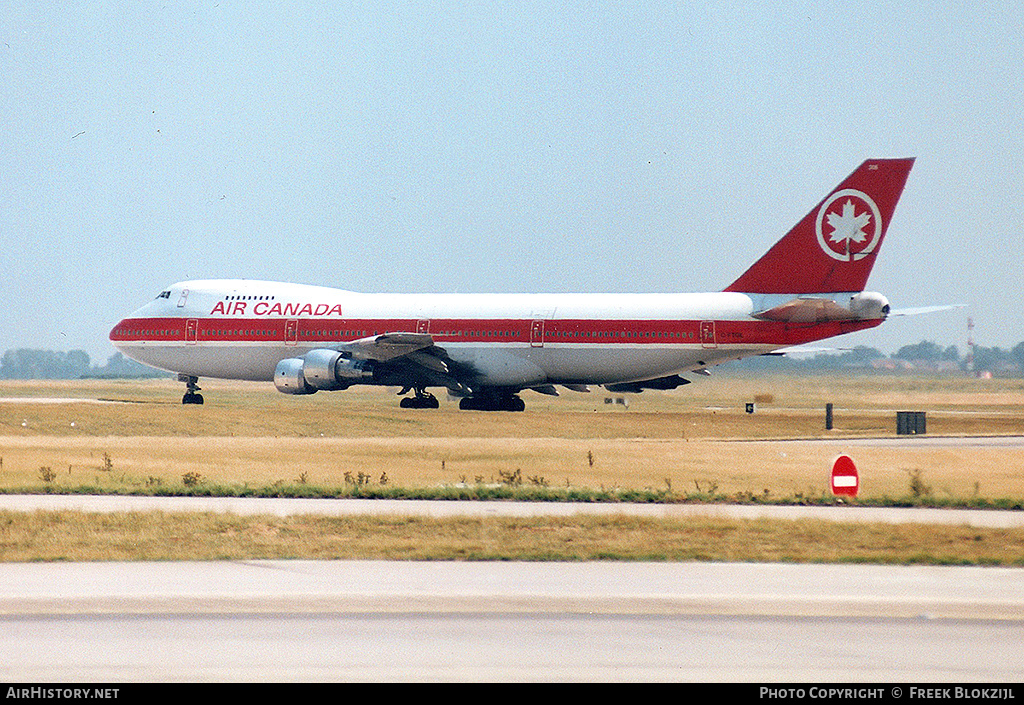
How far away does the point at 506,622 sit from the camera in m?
11.6

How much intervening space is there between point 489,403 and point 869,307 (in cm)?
1476

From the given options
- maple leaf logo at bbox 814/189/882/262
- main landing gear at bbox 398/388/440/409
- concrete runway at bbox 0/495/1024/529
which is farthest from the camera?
main landing gear at bbox 398/388/440/409

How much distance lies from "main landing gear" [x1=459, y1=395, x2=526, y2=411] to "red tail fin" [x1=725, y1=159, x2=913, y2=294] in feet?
33.4

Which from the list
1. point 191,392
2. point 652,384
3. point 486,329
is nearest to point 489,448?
point 486,329

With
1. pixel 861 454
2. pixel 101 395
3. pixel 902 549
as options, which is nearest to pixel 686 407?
pixel 861 454

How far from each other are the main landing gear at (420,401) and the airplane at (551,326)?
8cm

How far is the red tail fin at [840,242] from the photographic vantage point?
45281 mm

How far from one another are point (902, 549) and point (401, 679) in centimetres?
958

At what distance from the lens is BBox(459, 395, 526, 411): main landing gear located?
166 ft

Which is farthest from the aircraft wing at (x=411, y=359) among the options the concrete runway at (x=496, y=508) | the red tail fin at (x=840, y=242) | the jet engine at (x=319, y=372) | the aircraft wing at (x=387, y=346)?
the concrete runway at (x=496, y=508)

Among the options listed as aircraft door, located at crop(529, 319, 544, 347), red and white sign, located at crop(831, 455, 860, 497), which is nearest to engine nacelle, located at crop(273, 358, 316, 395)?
aircraft door, located at crop(529, 319, 544, 347)

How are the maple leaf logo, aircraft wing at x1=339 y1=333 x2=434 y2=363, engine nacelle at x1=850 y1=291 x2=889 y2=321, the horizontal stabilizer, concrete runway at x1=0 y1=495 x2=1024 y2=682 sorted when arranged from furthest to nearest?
the horizontal stabilizer < aircraft wing at x1=339 y1=333 x2=434 y2=363 < the maple leaf logo < engine nacelle at x1=850 y1=291 x2=889 y2=321 < concrete runway at x1=0 y1=495 x2=1024 y2=682

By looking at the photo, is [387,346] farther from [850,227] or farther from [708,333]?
[850,227]

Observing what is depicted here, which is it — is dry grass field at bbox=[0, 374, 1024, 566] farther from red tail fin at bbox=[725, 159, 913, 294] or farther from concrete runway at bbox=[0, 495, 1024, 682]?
red tail fin at bbox=[725, 159, 913, 294]
